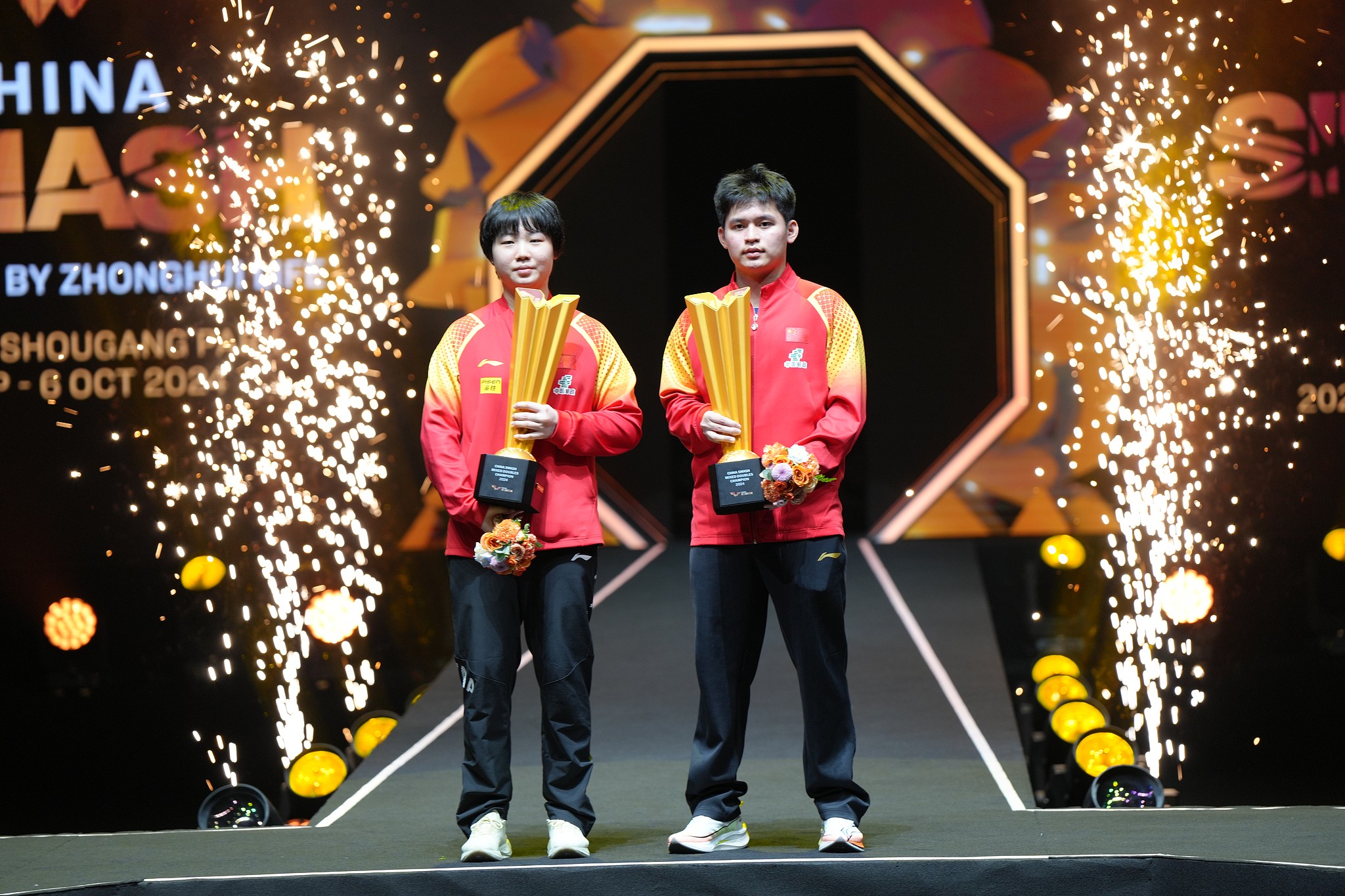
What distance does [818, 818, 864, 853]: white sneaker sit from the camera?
2.35 metres

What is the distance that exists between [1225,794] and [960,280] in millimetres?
2073

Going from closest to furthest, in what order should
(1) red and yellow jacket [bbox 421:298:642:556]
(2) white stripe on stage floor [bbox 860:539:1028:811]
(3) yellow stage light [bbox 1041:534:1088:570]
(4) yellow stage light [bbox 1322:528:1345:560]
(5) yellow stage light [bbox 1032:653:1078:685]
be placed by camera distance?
(1) red and yellow jacket [bbox 421:298:642:556], (2) white stripe on stage floor [bbox 860:539:1028:811], (5) yellow stage light [bbox 1032:653:1078:685], (4) yellow stage light [bbox 1322:528:1345:560], (3) yellow stage light [bbox 1041:534:1088:570]

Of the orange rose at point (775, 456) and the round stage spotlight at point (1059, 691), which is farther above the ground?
the orange rose at point (775, 456)

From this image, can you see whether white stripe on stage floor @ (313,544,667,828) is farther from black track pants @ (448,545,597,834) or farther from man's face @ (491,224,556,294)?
man's face @ (491,224,556,294)

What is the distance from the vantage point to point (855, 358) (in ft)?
8.20

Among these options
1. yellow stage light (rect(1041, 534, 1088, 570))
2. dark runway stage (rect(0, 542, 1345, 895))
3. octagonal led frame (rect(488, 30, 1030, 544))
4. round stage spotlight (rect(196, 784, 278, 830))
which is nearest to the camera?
dark runway stage (rect(0, 542, 1345, 895))

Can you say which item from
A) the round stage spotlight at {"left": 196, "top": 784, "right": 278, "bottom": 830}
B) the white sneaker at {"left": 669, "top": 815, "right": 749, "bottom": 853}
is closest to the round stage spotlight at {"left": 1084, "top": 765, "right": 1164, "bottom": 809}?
the white sneaker at {"left": 669, "top": 815, "right": 749, "bottom": 853}

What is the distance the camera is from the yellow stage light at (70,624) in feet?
15.2

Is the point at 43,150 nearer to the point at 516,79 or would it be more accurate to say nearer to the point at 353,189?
the point at 353,189

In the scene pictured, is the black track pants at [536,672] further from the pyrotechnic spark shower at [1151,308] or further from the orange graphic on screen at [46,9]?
the orange graphic on screen at [46,9]

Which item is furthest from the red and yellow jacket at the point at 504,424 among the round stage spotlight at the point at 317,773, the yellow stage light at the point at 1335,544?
the yellow stage light at the point at 1335,544

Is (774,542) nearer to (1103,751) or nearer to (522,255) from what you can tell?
(522,255)

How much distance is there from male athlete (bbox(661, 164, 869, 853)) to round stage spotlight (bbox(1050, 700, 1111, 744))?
178 cm

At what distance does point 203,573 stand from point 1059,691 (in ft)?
8.98
